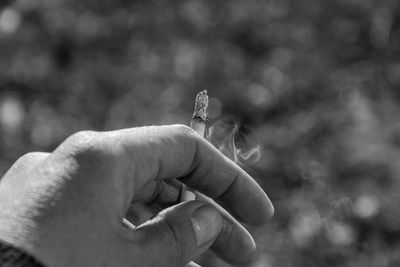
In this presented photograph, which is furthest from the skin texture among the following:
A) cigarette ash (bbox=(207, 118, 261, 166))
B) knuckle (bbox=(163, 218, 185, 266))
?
cigarette ash (bbox=(207, 118, 261, 166))

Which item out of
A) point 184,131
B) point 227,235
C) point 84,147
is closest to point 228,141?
point 227,235

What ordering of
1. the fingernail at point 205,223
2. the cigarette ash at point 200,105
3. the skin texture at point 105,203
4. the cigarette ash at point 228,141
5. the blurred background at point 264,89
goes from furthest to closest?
1. the blurred background at point 264,89
2. the cigarette ash at point 228,141
3. the cigarette ash at point 200,105
4. the fingernail at point 205,223
5. the skin texture at point 105,203

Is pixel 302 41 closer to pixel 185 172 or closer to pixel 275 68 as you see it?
pixel 275 68

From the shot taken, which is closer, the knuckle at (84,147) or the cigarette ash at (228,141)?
the knuckle at (84,147)

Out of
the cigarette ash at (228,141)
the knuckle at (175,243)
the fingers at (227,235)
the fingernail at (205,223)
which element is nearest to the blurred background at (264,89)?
the cigarette ash at (228,141)

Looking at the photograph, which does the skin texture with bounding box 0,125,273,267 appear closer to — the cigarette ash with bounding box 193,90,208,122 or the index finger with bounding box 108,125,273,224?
the index finger with bounding box 108,125,273,224

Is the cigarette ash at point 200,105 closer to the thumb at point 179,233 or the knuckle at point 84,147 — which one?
the thumb at point 179,233

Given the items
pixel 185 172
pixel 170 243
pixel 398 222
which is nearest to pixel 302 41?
pixel 398 222
